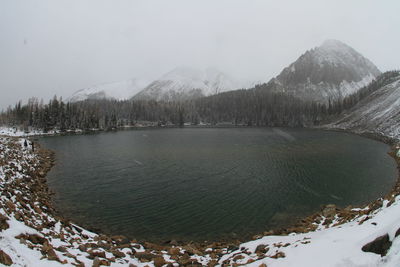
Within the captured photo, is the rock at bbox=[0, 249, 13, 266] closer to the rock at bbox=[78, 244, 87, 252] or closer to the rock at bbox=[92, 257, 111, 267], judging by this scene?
the rock at bbox=[92, 257, 111, 267]

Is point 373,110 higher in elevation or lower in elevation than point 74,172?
higher

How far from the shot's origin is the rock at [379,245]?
1026 cm

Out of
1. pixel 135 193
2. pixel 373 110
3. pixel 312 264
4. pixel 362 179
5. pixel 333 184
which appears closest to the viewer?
pixel 312 264

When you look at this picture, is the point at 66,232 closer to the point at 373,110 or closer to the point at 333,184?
the point at 333,184

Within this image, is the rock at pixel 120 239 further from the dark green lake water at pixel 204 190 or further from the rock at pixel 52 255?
the rock at pixel 52 255

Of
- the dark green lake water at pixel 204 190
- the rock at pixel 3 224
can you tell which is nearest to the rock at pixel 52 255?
the rock at pixel 3 224

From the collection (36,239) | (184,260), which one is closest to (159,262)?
(184,260)

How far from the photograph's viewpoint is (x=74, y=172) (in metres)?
49.2

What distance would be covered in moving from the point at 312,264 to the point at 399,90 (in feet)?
753

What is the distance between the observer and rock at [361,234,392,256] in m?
10.3

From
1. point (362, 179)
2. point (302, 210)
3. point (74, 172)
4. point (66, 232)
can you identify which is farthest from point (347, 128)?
point (66, 232)

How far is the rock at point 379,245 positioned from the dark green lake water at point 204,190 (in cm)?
1485

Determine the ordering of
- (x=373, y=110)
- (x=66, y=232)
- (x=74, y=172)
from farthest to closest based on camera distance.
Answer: (x=373, y=110), (x=74, y=172), (x=66, y=232)

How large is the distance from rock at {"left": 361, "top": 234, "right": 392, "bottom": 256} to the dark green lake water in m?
14.8
